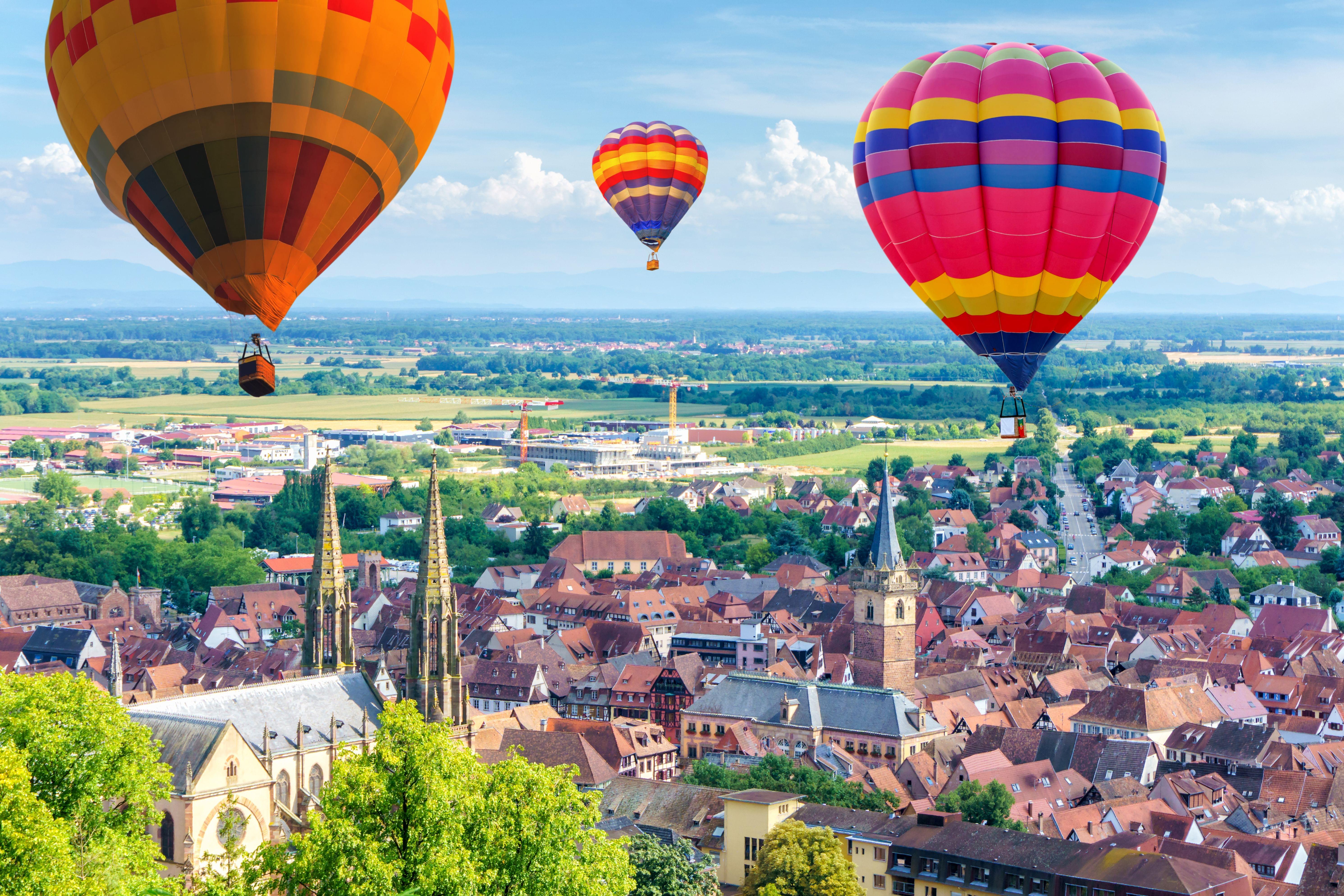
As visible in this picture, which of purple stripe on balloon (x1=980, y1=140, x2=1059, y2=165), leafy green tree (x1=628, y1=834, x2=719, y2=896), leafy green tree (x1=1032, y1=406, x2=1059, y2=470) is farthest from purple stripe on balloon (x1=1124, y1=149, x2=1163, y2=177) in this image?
leafy green tree (x1=1032, y1=406, x2=1059, y2=470)

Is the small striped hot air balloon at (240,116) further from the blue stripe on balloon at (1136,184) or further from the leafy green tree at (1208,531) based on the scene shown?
the leafy green tree at (1208,531)

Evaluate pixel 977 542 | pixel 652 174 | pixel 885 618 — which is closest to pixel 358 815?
pixel 652 174

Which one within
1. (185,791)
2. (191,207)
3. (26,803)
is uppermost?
(191,207)

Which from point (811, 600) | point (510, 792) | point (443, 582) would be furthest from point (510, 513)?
point (510, 792)

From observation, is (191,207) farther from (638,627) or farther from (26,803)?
(638,627)

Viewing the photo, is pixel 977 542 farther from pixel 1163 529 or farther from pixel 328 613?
pixel 328 613

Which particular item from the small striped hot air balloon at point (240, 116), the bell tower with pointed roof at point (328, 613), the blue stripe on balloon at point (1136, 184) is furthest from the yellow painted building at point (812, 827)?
the small striped hot air balloon at point (240, 116)

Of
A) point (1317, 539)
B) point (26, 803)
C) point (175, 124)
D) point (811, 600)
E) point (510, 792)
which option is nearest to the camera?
point (175, 124)
